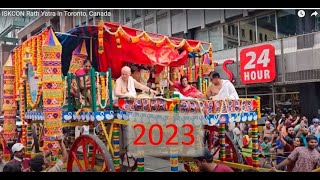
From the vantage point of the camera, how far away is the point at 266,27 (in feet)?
36.2

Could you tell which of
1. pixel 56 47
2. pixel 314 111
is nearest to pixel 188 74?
pixel 56 47

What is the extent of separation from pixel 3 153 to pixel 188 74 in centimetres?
395

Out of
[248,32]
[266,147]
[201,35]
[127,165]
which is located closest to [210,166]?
[127,165]

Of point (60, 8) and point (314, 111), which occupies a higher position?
point (60, 8)

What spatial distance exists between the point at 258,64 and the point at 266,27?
1.18m

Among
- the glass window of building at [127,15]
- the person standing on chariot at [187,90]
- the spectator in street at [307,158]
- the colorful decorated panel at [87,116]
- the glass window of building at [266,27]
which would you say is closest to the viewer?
the spectator in street at [307,158]

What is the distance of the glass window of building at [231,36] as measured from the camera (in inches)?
459

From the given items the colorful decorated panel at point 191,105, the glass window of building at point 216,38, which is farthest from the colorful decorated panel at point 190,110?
the glass window of building at point 216,38

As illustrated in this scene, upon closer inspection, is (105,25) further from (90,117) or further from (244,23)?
(244,23)

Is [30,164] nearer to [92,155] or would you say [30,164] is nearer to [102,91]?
[92,155]

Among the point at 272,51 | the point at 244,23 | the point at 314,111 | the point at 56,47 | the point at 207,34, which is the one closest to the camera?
the point at 56,47

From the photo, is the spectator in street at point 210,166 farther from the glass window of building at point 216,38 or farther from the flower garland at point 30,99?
the glass window of building at point 216,38

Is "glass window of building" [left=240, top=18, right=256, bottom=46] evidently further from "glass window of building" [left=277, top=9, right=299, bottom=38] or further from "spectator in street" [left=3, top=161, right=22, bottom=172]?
"spectator in street" [left=3, top=161, right=22, bottom=172]

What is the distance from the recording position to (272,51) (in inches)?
419
